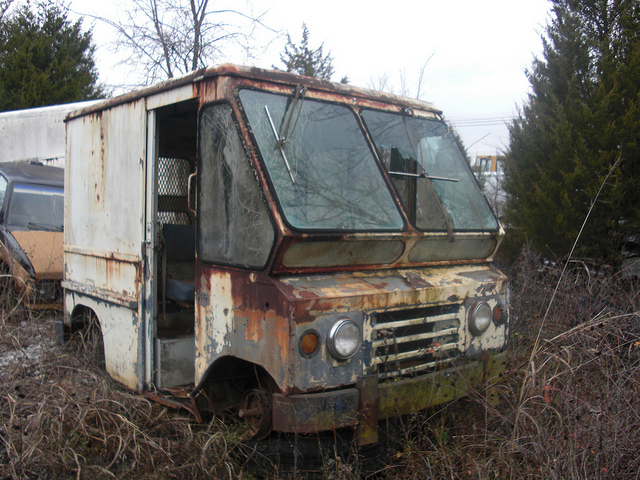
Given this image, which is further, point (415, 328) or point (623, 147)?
point (623, 147)

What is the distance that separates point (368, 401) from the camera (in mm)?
2938

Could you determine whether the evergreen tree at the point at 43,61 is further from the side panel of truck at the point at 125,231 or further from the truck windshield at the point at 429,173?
the truck windshield at the point at 429,173

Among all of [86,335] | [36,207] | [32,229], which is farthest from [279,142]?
[36,207]

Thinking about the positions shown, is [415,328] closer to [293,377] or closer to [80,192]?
[293,377]

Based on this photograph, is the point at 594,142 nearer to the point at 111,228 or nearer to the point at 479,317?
the point at 479,317

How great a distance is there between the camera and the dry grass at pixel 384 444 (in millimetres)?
2838

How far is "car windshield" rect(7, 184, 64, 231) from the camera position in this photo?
7.91m

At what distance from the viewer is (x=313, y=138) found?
3348 mm

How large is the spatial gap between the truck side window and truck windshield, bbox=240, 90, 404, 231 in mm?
138

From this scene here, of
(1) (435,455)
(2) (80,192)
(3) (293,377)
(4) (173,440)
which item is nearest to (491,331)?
(1) (435,455)

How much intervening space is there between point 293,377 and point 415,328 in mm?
908

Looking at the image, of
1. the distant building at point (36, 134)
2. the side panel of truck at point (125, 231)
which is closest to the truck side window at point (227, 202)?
the side panel of truck at point (125, 231)

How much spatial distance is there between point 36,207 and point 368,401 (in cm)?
688

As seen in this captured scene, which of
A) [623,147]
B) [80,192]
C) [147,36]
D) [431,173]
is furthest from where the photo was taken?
[147,36]
